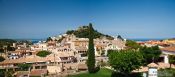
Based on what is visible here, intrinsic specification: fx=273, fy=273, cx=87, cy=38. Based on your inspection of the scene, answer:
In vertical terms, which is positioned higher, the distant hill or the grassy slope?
the distant hill

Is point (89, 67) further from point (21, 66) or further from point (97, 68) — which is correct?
point (21, 66)

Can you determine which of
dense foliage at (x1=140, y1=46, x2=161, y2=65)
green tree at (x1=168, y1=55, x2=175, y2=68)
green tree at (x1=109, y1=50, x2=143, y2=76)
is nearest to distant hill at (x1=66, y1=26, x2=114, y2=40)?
dense foliage at (x1=140, y1=46, x2=161, y2=65)

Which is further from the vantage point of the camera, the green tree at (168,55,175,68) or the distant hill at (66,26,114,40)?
the distant hill at (66,26,114,40)

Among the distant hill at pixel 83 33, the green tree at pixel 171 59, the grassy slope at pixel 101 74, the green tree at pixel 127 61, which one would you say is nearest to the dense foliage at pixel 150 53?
the green tree at pixel 171 59

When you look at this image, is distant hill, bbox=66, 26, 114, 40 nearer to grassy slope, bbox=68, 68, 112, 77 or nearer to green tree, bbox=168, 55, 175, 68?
green tree, bbox=168, 55, 175, 68

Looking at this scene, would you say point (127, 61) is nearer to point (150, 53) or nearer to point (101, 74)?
point (101, 74)

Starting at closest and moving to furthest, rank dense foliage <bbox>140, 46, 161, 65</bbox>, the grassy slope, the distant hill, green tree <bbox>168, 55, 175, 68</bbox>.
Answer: the grassy slope < green tree <bbox>168, 55, 175, 68</bbox> < dense foliage <bbox>140, 46, 161, 65</bbox> < the distant hill

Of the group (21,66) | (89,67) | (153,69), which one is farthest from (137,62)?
(21,66)

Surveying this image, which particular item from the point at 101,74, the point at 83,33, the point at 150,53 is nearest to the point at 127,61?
the point at 101,74

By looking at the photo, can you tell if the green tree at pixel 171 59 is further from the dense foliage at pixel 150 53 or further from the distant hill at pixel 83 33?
the distant hill at pixel 83 33

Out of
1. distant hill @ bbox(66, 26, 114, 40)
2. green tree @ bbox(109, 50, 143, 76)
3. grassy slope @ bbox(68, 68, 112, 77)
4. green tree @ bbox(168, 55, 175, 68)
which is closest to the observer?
green tree @ bbox(109, 50, 143, 76)

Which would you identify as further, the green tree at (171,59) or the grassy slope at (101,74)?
the green tree at (171,59)

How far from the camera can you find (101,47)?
5562 centimetres

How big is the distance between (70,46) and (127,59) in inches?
1101
